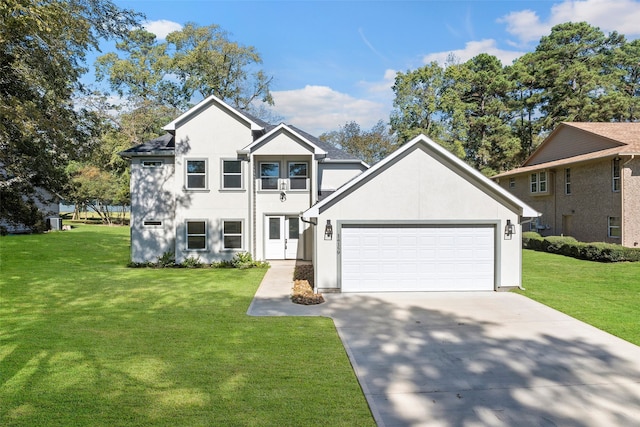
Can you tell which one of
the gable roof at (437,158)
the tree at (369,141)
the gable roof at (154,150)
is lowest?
the gable roof at (437,158)

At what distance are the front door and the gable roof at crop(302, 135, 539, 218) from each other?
6709mm

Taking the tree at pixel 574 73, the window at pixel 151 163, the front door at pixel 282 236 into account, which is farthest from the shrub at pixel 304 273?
the tree at pixel 574 73

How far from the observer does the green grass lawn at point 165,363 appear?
476cm

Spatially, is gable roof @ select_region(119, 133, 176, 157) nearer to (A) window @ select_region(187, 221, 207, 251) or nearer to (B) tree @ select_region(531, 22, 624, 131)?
(A) window @ select_region(187, 221, 207, 251)

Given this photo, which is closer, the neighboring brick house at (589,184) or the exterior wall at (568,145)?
the neighboring brick house at (589,184)

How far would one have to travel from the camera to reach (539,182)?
1065 inches

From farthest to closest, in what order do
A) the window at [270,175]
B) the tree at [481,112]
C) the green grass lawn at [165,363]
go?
the tree at [481,112] < the window at [270,175] < the green grass lawn at [165,363]

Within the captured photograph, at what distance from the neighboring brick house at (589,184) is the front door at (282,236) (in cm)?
1694

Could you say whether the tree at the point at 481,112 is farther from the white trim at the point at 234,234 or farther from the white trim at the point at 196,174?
the white trim at the point at 196,174

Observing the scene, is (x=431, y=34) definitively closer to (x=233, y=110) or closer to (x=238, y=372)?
(x=233, y=110)

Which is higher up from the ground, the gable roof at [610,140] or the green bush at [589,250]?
the gable roof at [610,140]

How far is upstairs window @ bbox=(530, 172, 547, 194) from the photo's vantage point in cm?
2656

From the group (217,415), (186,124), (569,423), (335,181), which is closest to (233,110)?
(186,124)

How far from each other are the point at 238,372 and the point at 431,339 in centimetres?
403
